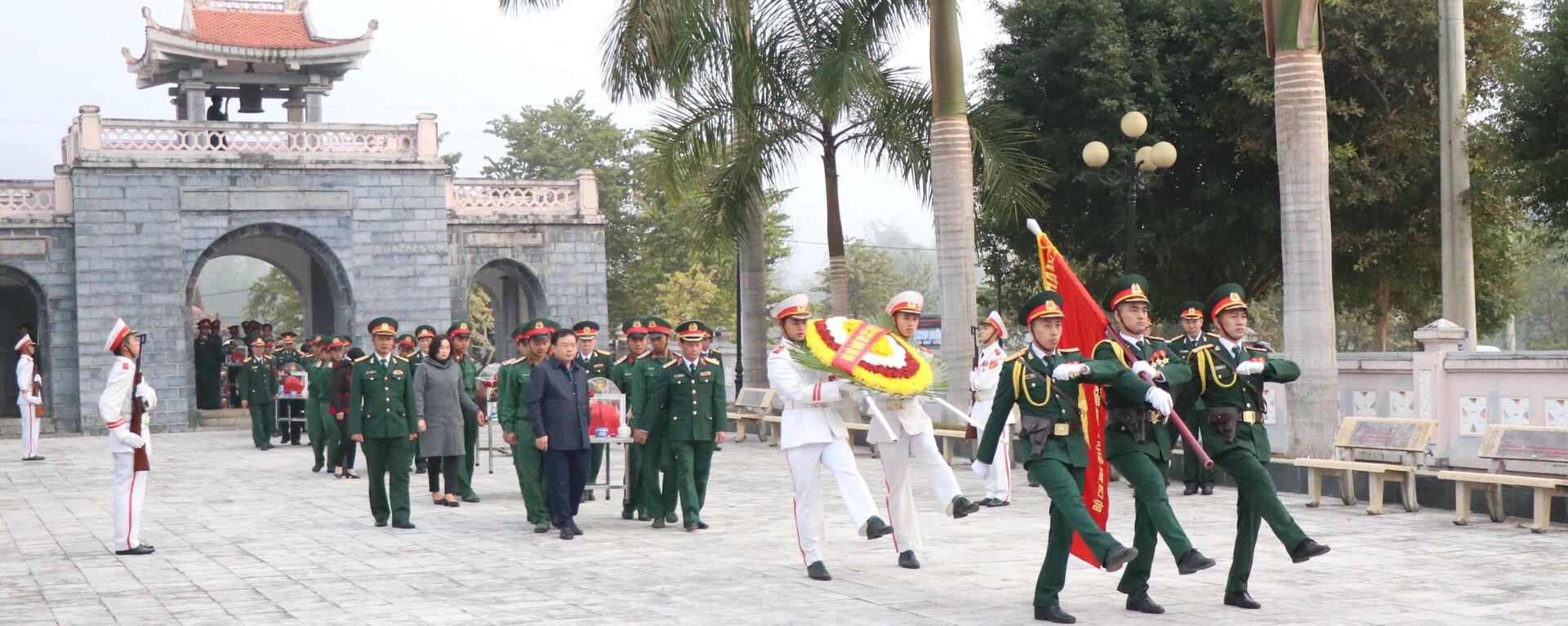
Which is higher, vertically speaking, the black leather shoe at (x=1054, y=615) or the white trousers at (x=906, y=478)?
the white trousers at (x=906, y=478)

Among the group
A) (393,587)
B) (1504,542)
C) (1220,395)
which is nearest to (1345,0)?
(1504,542)

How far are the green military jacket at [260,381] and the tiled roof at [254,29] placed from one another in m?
13.2

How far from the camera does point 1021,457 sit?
325 inches

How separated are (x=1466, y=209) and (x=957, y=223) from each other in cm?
652

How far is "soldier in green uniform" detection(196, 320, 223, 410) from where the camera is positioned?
3419cm

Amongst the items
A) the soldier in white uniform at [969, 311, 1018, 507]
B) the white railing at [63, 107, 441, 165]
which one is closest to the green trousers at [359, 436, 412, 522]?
the soldier in white uniform at [969, 311, 1018, 507]

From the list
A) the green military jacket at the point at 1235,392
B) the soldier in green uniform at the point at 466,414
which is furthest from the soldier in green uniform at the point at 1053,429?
the soldier in green uniform at the point at 466,414

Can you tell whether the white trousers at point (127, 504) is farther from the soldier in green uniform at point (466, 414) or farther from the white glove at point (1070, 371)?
the white glove at point (1070, 371)

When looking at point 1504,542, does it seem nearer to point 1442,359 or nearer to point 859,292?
point 1442,359

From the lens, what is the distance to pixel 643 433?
12562 millimetres

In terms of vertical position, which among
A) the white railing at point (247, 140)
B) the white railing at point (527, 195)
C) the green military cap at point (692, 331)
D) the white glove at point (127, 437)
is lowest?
the white glove at point (127, 437)

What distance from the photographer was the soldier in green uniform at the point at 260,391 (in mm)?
24766

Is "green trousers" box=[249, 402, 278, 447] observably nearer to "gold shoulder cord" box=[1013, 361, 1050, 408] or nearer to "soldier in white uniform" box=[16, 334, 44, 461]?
"soldier in white uniform" box=[16, 334, 44, 461]

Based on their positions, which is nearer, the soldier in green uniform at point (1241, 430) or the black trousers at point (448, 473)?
the soldier in green uniform at point (1241, 430)
